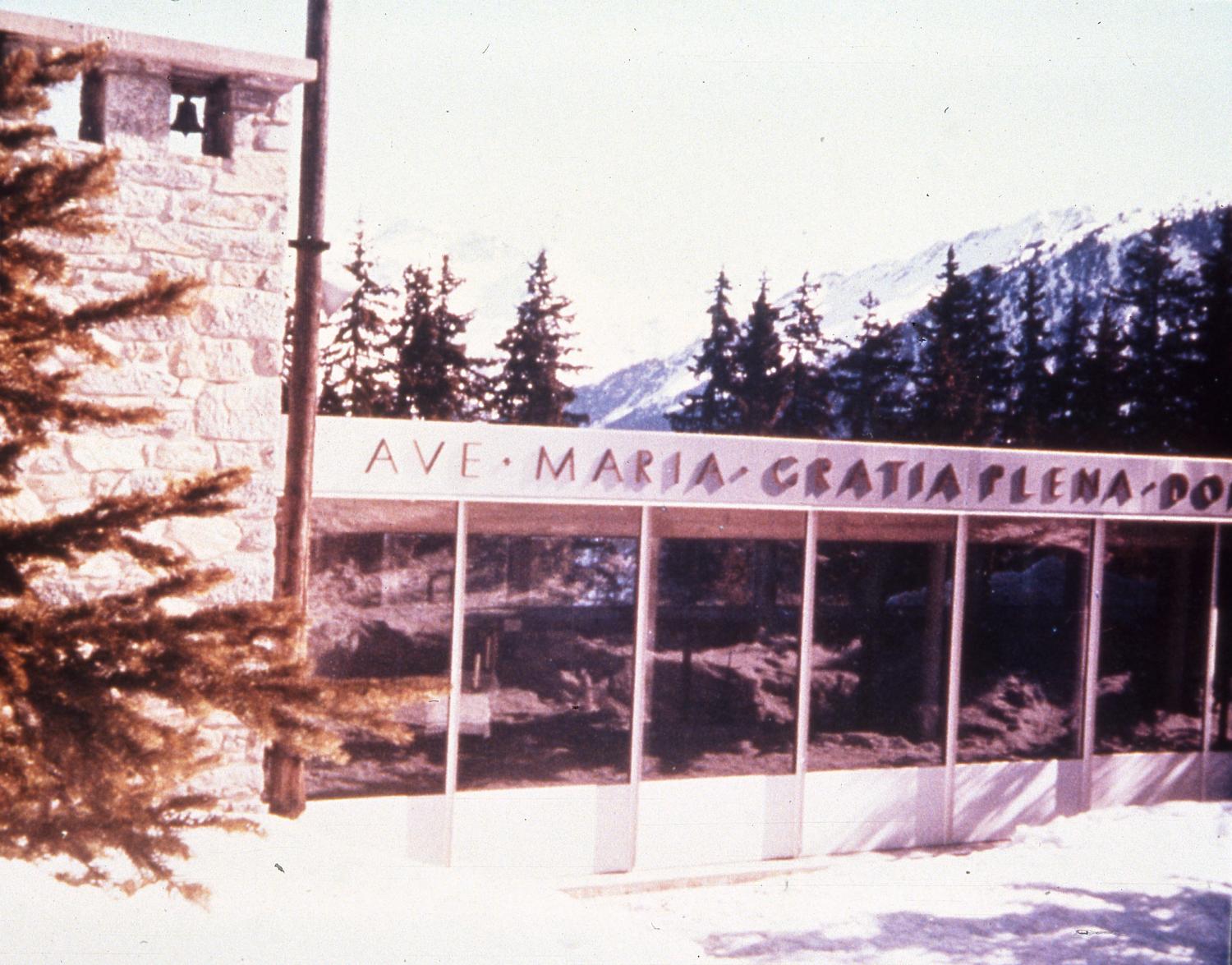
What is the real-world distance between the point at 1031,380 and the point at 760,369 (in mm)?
7885

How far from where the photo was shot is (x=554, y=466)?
788 centimetres

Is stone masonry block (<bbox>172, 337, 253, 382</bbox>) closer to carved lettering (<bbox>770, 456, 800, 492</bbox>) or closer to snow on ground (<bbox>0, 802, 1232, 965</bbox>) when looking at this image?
snow on ground (<bbox>0, 802, 1232, 965</bbox>)

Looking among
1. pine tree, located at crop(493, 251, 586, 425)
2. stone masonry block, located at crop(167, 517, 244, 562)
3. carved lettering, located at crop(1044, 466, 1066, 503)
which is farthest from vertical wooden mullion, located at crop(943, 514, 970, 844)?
pine tree, located at crop(493, 251, 586, 425)

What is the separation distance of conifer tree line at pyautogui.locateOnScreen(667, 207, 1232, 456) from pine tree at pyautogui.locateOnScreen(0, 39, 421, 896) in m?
25.8

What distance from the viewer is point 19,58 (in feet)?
8.11

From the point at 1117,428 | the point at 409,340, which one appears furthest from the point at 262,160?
the point at 1117,428

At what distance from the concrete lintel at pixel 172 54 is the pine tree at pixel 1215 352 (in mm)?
24541

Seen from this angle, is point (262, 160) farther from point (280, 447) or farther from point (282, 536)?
point (282, 536)

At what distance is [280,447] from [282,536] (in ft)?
1.85

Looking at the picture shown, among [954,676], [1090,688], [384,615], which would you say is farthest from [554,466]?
[1090,688]

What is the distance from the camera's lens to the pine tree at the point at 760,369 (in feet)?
106

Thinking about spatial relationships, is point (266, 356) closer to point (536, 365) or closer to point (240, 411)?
point (240, 411)

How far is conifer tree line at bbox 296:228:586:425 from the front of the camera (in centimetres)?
2562

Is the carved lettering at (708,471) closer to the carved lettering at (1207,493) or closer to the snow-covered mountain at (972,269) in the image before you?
the carved lettering at (1207,493)
